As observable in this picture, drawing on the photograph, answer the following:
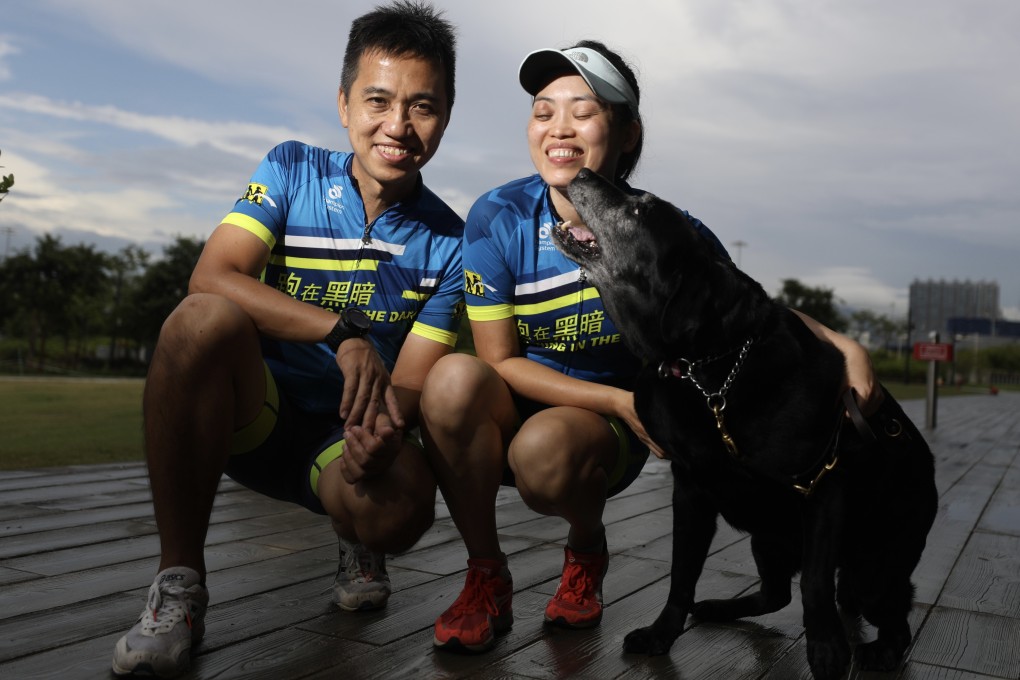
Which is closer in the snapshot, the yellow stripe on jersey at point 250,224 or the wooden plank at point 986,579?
the yellow stripe on jersey at point 250,224

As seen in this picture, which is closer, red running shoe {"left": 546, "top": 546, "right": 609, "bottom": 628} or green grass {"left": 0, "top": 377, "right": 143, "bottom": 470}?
red running shoe {"left": 546, "top": 546, "right": 609, "bottom": 628}

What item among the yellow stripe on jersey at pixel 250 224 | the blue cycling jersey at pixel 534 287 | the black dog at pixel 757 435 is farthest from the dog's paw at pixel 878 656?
the yellow stripe on jersey at pixel 250 224

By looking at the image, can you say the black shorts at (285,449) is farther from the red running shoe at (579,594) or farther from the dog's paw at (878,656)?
the dog's paw at (878,656)

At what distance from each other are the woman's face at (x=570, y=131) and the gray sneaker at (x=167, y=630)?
141 cm

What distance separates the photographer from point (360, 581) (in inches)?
90.3

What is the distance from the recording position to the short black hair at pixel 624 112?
8.16ft

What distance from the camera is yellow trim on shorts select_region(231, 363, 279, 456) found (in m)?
2.20

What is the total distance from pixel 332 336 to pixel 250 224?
0.45m

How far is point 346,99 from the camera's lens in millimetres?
2561

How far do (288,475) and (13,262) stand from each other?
143 feet

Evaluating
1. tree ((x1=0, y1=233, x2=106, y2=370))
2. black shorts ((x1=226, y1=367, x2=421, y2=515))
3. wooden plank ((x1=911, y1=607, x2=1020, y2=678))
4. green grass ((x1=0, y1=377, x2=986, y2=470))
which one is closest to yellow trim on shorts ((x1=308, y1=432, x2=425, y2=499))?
black shorts ((x1=226, y1=367, x2=421, y2=515))

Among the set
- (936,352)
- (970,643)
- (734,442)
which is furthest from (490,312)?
(936,352)

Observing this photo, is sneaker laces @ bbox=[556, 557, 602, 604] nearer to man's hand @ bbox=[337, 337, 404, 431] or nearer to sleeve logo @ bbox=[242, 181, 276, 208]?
man's hand @ bbox=[337, 337, 404, 431]

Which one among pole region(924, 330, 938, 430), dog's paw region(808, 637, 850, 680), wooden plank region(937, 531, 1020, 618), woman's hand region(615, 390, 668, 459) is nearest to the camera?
dog's paw region(808, 637, 850, 680)
